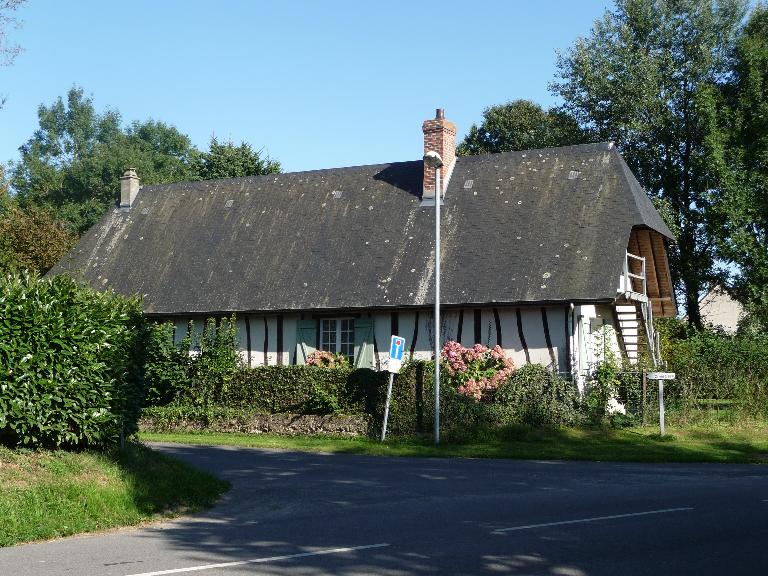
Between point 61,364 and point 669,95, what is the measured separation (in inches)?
1173

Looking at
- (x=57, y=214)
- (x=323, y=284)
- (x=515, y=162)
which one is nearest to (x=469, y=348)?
(x=323, y=284)

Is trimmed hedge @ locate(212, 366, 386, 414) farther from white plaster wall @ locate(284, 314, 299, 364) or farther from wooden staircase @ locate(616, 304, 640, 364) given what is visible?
wooden staircase @ locate(616, 304, 640, 364)

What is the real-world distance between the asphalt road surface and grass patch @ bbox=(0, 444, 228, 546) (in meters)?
0.40

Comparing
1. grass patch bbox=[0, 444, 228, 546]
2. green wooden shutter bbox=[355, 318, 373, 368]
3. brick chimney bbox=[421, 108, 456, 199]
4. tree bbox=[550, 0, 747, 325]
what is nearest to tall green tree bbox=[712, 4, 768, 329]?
tree bbox=[550, 0, 747, 325]

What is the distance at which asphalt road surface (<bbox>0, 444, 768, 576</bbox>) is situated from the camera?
26.4 ft

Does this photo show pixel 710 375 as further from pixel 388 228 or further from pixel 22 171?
pixel 22 171

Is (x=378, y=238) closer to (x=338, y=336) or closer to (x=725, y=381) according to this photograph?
(x=338, y=336)

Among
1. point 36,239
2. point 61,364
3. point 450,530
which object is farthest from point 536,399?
point 36,239

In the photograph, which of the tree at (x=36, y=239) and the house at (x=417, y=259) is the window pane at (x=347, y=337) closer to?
the house at (x=417, y=259)

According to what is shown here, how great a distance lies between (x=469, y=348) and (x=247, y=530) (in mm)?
14934

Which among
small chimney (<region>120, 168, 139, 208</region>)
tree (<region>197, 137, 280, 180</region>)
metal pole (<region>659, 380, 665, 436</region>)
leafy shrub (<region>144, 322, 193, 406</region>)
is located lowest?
metal pole (<region>659, 380, 665, 436</region>)

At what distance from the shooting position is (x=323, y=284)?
27.1 m

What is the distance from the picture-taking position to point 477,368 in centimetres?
2373

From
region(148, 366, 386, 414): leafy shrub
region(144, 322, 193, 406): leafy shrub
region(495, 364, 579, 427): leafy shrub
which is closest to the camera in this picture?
region(495, 364, 579, 427): leafy shrub
